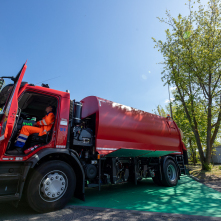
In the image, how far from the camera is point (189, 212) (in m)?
4.09

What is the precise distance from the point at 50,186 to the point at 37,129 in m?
1.34

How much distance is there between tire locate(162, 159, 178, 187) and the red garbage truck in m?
0.04

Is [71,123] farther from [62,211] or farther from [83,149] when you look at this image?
[62,211]

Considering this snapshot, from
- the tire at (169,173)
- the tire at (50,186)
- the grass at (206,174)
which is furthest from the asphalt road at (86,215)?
the grass at (206,174)

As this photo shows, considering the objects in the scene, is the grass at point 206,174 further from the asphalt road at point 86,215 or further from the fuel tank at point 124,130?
the asphalt road at point 86,215

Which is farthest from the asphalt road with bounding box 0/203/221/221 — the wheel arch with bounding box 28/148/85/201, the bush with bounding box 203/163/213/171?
the bush with bounding box 203/163/213/171

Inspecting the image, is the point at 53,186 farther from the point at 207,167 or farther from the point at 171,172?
the point at 207,167

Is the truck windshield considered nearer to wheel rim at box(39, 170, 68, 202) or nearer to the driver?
the driver

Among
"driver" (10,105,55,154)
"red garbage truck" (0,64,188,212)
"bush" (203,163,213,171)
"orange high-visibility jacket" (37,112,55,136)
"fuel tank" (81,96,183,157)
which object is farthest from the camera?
"bush" (203,163,213,171)

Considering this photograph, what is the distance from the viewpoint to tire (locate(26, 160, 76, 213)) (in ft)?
12.0

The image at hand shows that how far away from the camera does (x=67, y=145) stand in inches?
176

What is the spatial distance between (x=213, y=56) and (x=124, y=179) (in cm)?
1165

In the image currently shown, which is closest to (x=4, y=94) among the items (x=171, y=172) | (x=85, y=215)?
(x=85, y=215)

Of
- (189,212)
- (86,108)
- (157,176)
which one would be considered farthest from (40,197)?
(157,176)
